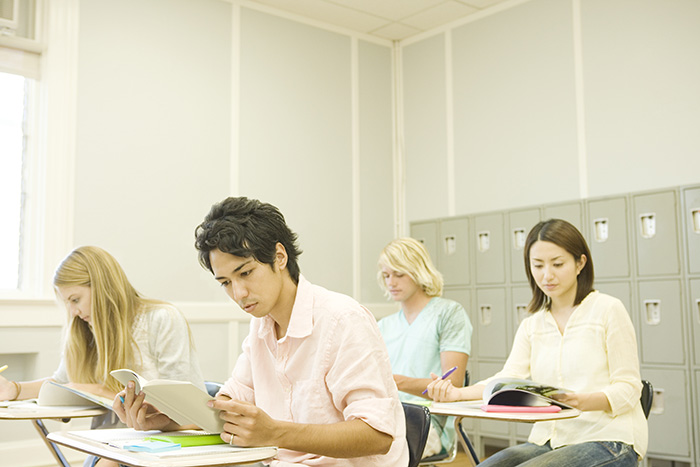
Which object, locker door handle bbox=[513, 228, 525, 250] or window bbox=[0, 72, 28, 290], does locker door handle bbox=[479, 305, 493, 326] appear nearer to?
locker door handle bbox=[513, 228, 525, 250]

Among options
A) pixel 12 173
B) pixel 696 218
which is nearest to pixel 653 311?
pixel 696 218

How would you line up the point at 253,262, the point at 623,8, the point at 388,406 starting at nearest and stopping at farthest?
the point at 388,406 < the point at 253,262 < the point at 623,8

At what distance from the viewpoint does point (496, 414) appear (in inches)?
88.7

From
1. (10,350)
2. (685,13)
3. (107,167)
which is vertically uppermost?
(685,13)

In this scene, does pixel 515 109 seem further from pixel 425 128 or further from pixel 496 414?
pixel 496 414

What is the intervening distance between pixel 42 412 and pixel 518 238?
11.0 ft

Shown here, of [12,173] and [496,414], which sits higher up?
[12,173]

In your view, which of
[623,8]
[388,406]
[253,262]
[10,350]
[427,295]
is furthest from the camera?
[623,8]

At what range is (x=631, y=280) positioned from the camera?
4277 mm

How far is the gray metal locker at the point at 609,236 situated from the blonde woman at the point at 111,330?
2697 millimetres

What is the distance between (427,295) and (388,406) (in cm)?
177

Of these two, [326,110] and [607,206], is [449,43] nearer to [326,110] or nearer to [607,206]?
[326,110]

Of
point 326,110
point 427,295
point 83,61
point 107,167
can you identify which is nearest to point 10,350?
point 107,167

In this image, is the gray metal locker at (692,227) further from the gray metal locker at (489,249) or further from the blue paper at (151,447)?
the blue paper at (151,447)
